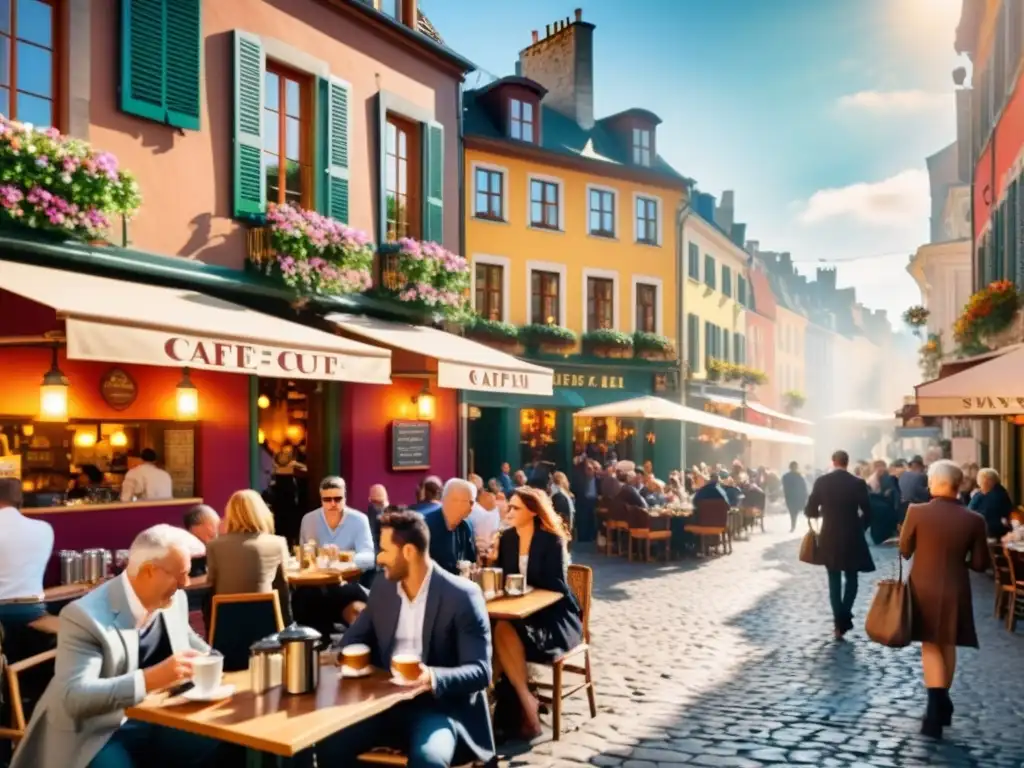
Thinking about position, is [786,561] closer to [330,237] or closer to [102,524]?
[330,237]

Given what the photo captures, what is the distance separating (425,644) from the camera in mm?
4332

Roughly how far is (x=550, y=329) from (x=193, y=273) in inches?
569

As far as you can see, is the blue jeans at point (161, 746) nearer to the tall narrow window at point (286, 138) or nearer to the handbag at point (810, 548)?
the handbag at point (810, 548)

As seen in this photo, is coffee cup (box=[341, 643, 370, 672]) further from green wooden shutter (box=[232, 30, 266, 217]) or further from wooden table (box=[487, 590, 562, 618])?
green wooden shutter (box=[232, 30, 266, 217])

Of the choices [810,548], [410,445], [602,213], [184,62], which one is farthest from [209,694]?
[602,213]

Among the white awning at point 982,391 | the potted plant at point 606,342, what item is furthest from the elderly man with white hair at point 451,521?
the potted plant at point 606,342

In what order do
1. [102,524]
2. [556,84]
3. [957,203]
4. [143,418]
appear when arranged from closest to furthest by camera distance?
1. [102,524]
2. [143,418]
3. [556,84]
4. [957,203]

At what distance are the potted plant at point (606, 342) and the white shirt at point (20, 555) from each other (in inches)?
747

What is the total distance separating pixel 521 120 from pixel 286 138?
13.3 metres

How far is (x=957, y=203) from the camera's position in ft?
98.7

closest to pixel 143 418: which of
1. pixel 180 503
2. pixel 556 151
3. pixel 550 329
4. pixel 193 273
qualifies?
pixel 180 503

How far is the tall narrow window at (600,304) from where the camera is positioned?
25031 mm

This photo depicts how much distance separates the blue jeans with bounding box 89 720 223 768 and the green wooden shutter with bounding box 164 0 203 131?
702 centimetres

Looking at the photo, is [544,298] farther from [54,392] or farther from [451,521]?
[54,392]
